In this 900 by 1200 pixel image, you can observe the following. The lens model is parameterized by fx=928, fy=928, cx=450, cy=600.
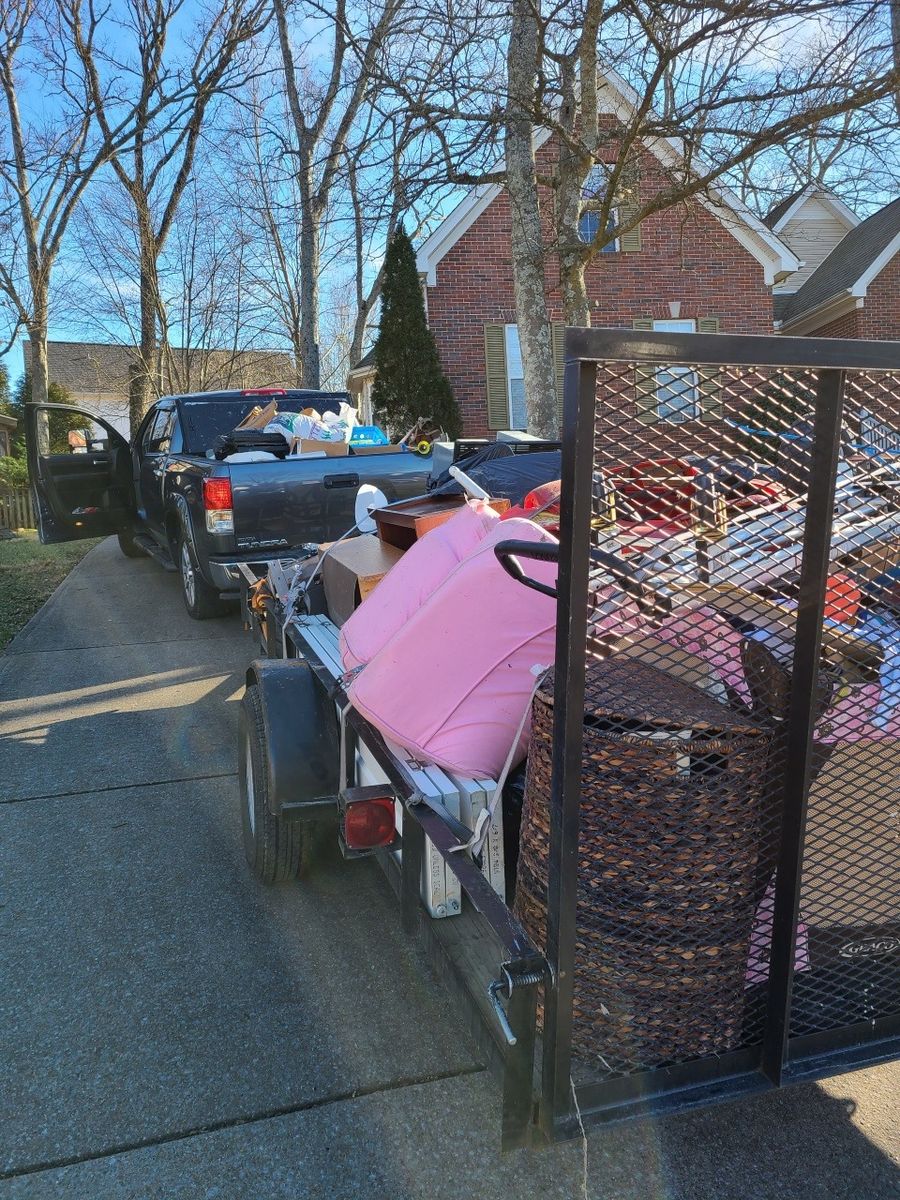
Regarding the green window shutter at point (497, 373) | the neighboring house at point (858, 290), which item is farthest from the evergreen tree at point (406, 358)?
the neighboring house at point (858, 290)

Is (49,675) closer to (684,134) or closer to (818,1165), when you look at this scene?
(818,1165)

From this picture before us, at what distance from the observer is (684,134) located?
30.6 ft

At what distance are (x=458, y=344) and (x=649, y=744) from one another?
17.0 meters

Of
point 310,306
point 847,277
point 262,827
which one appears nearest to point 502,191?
point 310,306

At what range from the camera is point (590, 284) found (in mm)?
18172

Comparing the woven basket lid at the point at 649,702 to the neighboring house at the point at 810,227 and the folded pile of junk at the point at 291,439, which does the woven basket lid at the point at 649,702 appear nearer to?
the folded pile of junk at the point at 291,439

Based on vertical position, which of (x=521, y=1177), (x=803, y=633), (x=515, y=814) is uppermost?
(x=803, y=633)

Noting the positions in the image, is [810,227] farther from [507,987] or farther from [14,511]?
[507,987]

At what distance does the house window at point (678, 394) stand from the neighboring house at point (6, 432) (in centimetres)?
3248

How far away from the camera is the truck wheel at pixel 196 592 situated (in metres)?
7.89

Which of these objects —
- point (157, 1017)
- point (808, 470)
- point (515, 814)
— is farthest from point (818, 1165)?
point (157, 1017)

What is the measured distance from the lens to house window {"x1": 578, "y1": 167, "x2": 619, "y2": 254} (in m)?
10.6

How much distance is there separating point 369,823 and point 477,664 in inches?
21.3

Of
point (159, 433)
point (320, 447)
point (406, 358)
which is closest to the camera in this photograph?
point (320, 447)
